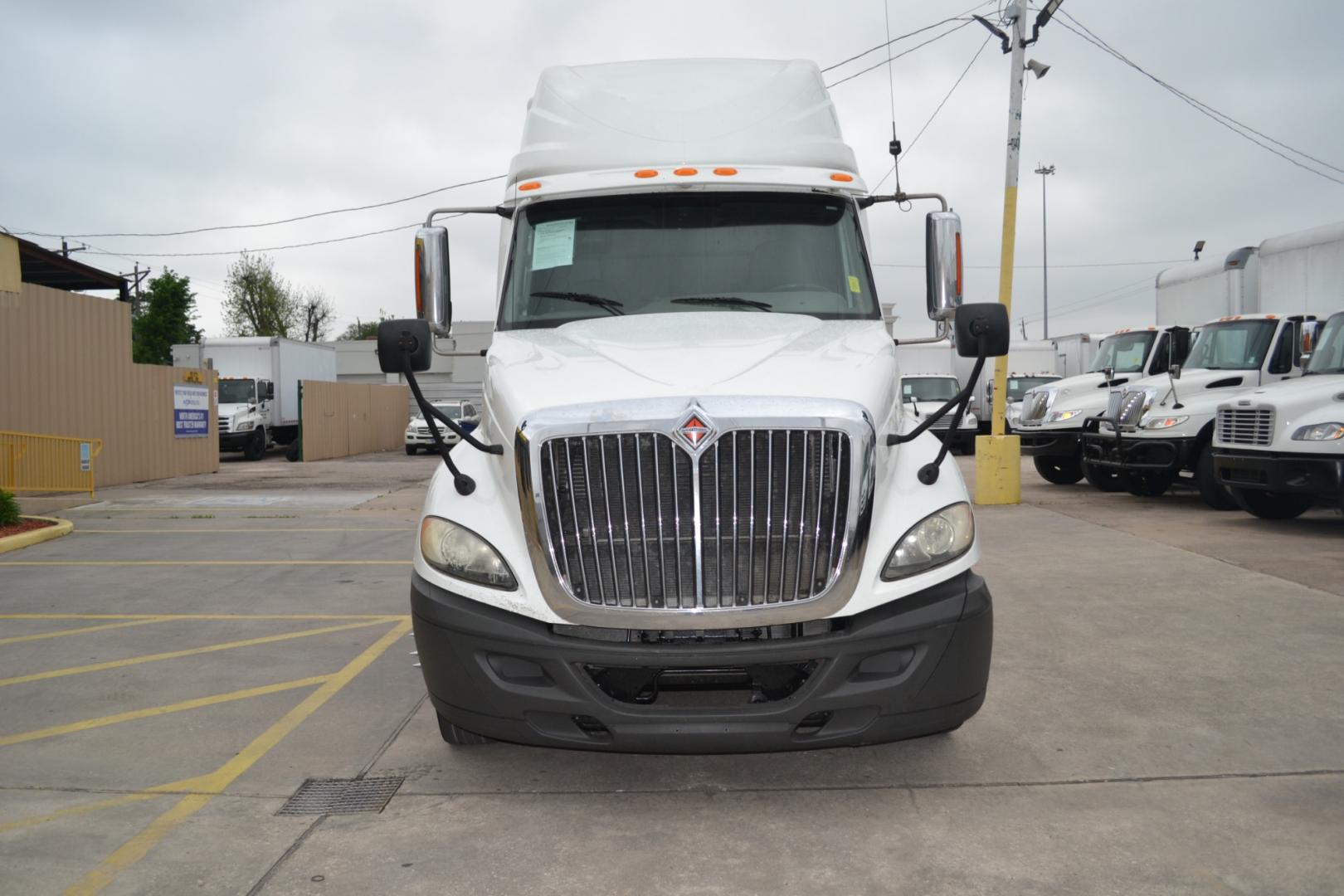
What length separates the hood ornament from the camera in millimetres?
3805

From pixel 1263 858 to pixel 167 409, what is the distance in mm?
21799

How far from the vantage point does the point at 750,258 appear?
17.8 ft

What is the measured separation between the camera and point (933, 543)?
4.01 meters

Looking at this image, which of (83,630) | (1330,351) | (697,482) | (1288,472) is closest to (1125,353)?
(1330,351)

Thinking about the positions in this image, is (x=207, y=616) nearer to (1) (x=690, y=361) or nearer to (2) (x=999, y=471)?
(1) (x=690, y=361)

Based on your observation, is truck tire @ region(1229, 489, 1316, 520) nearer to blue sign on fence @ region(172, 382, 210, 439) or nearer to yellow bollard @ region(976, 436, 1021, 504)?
yellow bollard @ region(976, 436, 1021, 504)

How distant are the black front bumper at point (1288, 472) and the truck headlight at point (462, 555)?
902 centimetres

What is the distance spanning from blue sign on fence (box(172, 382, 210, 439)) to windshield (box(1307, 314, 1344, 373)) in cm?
1935

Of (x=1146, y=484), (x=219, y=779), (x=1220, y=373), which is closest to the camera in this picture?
(x=219, y=779)

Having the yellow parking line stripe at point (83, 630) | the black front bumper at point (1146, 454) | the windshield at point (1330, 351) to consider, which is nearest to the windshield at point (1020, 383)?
the black front bumper at point (1146, 454)

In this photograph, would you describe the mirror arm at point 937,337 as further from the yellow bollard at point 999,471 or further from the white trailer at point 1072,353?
the white trailer at point 1072,353

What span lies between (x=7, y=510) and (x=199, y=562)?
3263mm

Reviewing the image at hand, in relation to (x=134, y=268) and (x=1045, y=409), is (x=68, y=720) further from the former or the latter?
(x=134, y=268)

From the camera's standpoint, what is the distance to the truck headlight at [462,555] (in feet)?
13.0
